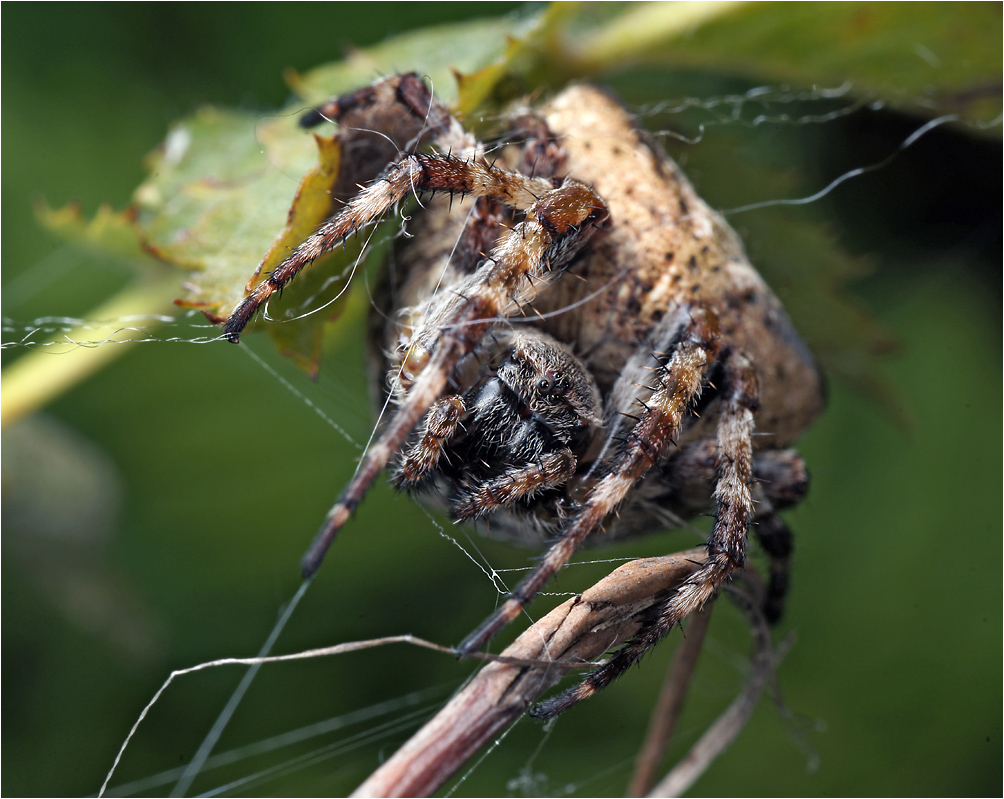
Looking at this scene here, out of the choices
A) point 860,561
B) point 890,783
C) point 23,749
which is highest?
point 23,749

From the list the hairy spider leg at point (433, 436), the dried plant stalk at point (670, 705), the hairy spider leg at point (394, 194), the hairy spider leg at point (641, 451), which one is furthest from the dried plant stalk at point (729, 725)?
the hairy spider leg at point (394, 194)

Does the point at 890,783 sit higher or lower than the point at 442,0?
lower

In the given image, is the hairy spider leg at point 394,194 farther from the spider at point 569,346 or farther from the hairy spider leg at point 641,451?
the hairy spider leg at point 641,451

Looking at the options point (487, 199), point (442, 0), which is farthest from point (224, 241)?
point (442, 0)

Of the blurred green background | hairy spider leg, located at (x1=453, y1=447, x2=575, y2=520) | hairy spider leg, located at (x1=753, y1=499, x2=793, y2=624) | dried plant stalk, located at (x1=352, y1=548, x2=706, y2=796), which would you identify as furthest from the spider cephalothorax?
the blurred green background

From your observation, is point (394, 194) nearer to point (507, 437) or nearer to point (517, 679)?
point (507, 437)

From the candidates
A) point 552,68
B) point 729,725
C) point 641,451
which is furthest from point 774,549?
point 552,68

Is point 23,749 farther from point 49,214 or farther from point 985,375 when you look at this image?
point 985,375
